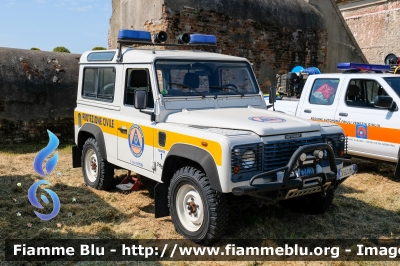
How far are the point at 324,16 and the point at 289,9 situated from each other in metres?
1.59

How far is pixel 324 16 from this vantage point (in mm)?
13430

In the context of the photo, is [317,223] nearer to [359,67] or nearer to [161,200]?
[161,200]

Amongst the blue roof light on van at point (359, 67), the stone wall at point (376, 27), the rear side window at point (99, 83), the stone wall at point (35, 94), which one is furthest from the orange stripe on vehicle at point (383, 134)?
the stone wall at point (376, 27)

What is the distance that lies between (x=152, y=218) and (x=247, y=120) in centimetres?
185

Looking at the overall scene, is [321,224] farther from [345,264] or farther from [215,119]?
[215,119]

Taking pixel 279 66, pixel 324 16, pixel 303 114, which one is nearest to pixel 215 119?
pixel 303 114

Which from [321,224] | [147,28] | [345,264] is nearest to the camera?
[345,264]

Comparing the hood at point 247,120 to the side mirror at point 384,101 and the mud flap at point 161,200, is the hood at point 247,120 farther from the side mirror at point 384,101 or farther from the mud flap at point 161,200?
the side mirror at point 384,101

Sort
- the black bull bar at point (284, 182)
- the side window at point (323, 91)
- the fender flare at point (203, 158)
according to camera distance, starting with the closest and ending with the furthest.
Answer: the black bull bar at point (284, 182) < the fender flare at point (203, 158) < the side window at point (323, 91)

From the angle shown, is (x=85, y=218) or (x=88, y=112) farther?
(x=88, y=112)

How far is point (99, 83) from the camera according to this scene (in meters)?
6.17

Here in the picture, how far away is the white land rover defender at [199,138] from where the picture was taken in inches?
155

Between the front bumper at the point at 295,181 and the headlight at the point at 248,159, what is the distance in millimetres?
157

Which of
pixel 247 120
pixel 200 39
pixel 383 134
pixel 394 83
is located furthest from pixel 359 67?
pixel 247 120
